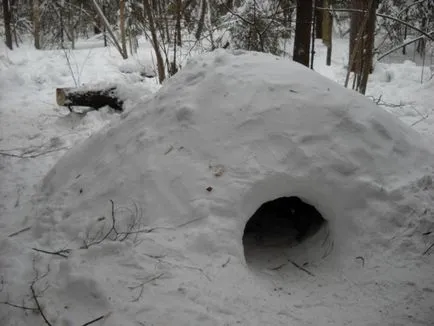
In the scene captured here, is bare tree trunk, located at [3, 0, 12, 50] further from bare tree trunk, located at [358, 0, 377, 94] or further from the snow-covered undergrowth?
bare tree trunk, located at [358, 0, 377, 94]

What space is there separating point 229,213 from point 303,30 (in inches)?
164

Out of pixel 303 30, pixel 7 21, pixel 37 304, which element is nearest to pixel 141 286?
pixel 37 304

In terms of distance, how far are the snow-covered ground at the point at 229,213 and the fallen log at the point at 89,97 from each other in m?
3.12

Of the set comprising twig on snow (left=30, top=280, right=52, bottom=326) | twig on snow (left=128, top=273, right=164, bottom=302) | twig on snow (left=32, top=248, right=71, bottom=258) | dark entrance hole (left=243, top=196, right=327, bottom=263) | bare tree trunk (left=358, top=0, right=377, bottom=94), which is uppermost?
bare tree trunk (left=358, top=0, right=377, bottom=94)

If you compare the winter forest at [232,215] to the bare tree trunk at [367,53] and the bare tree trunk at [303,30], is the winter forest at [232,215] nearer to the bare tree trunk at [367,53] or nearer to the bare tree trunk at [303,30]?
the bare tree trunk at [303,30]

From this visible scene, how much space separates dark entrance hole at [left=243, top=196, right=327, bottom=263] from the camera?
3689 millimetres

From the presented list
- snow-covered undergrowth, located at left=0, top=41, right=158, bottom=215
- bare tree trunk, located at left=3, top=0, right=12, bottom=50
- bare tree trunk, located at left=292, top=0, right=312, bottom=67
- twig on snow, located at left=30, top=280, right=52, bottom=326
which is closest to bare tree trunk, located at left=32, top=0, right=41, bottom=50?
bare tree trunk, located at left=3, top=0, right=12, bottom=50

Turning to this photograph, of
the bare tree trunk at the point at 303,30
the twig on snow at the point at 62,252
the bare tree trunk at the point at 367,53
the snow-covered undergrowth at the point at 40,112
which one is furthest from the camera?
the bare tree trunk at the point at 367,53

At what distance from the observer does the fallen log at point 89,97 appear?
23.9 feet

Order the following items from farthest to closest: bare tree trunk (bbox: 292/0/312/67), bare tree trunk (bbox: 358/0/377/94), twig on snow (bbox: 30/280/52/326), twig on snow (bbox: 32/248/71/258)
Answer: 1. bare tree trunk (bbox: 358/0/377/94)
2. bare tree trunk (bbox: 292/0/312/67)
3. twig on snow (bbox: 32/248/71/258)
4. twig on snow (bbox: 30/280/52/326)

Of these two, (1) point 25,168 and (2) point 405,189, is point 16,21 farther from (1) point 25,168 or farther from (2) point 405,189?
(2) point 405,189

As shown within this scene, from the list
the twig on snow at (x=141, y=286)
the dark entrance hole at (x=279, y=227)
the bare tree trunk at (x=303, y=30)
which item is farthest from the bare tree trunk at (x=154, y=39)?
the twig on snow at (x=141, y=286)

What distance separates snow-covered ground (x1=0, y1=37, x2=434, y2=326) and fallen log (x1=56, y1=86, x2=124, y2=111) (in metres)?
3.12

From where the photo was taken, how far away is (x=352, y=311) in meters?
2.69
